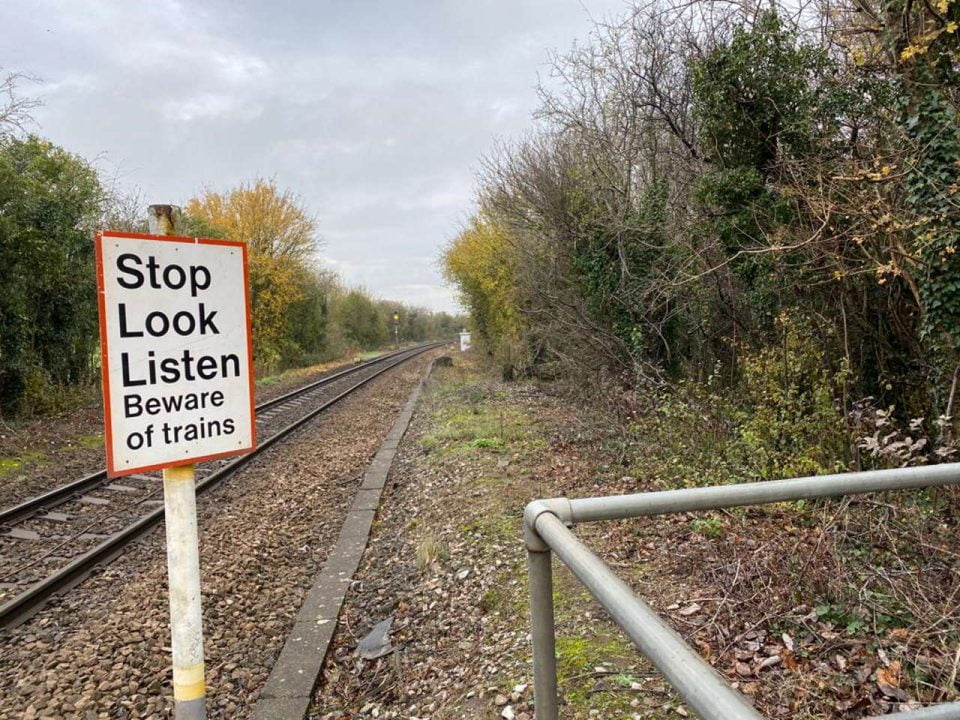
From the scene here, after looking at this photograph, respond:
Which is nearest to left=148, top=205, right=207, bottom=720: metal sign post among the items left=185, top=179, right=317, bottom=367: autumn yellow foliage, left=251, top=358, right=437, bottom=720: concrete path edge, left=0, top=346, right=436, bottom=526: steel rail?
left=251, top=358, right=437, bottom=720: concrete path edge

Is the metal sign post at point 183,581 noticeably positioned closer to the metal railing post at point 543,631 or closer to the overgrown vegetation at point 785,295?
the metal railing post at point 543,631

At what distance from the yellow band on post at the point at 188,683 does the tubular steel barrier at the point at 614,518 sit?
156 cm

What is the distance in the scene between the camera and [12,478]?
9.23 m

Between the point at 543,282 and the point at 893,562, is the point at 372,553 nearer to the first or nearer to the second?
the point at 893,562

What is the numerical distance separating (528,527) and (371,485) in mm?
7835

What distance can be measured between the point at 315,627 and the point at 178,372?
322 centimetres

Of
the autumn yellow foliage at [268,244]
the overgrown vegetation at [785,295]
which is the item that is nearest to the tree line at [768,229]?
the overgrown vegetation at [785,295]

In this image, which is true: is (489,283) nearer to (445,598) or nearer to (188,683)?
(445,598)

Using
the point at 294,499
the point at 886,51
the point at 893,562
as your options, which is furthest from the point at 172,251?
the point at 886,51

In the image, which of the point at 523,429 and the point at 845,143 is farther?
the point at 523,429

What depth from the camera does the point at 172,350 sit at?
2.38 m

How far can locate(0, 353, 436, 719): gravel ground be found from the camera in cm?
396

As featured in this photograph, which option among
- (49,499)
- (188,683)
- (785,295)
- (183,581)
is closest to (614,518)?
(183,581)

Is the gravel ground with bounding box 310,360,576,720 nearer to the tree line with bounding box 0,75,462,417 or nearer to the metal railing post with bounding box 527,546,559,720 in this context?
the metal railing post with bounding box 527,546,559,720
